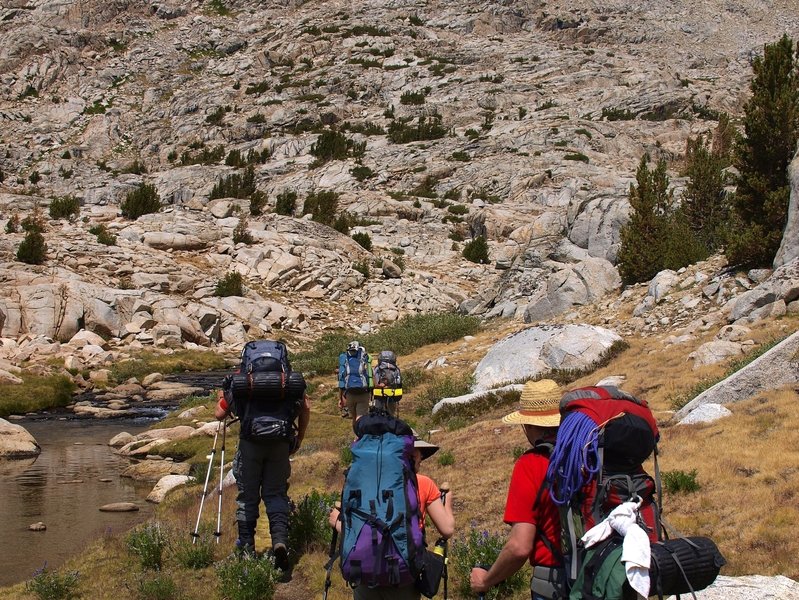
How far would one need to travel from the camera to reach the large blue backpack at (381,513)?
358cm

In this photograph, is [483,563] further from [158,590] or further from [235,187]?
[235,187]

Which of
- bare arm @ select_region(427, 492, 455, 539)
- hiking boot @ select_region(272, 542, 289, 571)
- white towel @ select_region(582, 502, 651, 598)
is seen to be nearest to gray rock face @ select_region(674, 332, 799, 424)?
hiking boot @ select_region(272, 542, 289, 571)

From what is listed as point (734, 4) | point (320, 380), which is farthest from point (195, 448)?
point (734, 4)

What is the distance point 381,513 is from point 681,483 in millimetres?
4977

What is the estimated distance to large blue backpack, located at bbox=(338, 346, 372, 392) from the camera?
1023 centimetres

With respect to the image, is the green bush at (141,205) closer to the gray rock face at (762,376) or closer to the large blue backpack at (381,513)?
the gray rock face at (762,376)

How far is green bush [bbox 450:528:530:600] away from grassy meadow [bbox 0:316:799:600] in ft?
0.36

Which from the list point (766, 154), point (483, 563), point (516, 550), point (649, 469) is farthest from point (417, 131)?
point (516, 550)

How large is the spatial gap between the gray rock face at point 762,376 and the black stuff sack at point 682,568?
787cm

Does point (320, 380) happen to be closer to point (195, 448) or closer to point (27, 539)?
point (195, 448)

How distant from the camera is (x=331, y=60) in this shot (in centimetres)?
8644

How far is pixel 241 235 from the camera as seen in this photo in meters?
38.3

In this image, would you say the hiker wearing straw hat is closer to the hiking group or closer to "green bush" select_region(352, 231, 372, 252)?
the hiking group

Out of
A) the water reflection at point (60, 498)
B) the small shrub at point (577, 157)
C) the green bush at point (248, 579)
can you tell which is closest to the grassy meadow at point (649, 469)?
the green bush at point (248, 579)
